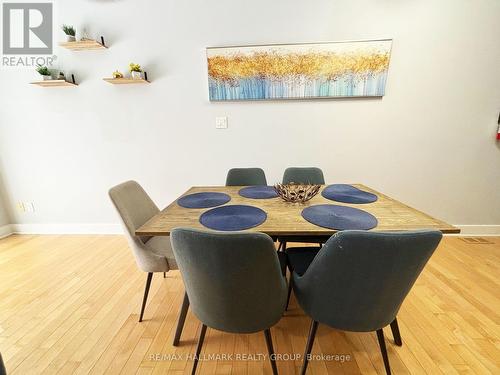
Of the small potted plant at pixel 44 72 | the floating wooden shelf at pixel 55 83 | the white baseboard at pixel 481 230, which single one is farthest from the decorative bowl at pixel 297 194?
the small potted plant at pixel 44 72

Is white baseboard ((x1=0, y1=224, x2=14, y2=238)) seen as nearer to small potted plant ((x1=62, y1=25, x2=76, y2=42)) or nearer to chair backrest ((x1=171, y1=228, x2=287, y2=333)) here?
small potted plant ((x1=62, y1=25, x2=76, y2=42))

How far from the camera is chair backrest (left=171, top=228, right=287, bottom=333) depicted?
0.69m

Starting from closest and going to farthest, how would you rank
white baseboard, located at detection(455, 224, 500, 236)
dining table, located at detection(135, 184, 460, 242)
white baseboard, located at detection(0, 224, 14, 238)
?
dining table, located at detection(135, 184, 460, 242) → white baseboard, located at detection(455, 224, 500, 236) → white baseboard, located at detection(0, 224, 14, 238)

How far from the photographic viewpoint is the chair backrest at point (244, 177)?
1921mm

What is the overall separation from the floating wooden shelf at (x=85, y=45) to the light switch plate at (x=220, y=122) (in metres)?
1.28

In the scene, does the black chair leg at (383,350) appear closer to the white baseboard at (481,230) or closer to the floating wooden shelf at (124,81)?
the white baseboard at (481,230)

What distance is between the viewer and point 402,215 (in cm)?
112

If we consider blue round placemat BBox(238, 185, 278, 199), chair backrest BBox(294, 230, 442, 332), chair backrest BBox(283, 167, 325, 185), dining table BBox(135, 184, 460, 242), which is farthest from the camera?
chair backrest BBox(283, 167, 325, 185)

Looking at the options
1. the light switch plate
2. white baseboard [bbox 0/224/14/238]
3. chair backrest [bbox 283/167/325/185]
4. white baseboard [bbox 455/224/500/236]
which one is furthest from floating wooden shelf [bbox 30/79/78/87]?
white baseboard [bbox 455/224/500/236]

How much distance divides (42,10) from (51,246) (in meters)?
2.36

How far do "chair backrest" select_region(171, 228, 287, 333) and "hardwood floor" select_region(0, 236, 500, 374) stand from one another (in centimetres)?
46

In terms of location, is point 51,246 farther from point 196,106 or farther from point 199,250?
point 199,250

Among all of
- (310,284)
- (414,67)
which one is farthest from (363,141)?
(310,284)

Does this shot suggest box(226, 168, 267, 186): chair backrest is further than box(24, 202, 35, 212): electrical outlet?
No
